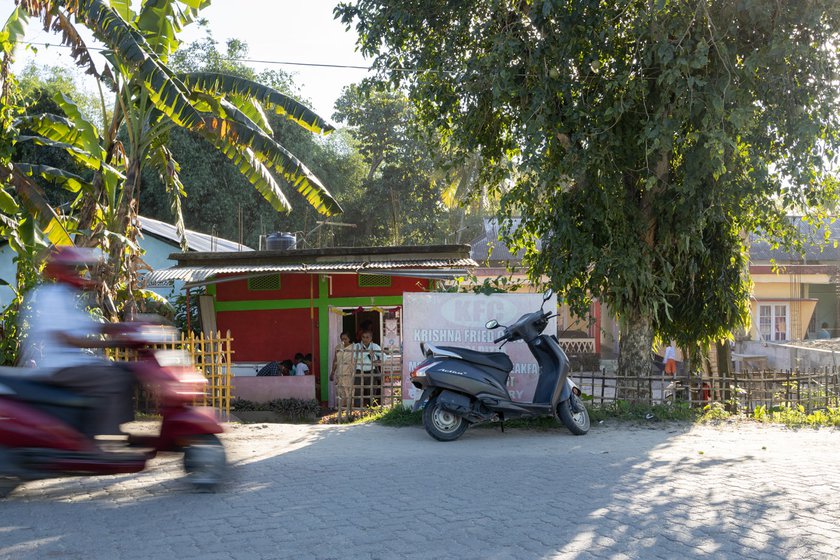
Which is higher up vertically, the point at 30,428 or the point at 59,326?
the point at 59,326

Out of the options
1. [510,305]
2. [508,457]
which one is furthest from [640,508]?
[510,305]

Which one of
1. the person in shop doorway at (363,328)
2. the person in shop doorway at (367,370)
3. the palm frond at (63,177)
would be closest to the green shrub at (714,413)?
the person in shop doorway at (367,370)

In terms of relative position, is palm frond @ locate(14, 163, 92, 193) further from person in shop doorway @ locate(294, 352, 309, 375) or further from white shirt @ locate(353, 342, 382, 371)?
person in shop doorway @ locate(294, 352, 309, 375)

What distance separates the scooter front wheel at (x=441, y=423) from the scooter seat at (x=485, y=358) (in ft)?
1.89

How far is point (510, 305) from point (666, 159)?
2.87 metres

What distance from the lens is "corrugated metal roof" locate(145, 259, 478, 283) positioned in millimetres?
15711

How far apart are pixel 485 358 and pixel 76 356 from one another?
4.93 meters

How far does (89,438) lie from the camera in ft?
18.5

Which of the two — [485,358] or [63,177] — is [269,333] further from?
[485,358]

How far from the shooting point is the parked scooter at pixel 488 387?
9.09 meters

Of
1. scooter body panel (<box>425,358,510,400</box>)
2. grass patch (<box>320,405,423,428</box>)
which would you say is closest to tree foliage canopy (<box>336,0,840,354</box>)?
scooter body panel (<box>425,358,510,400</box>)

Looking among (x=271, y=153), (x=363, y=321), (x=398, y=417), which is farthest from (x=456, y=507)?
(x=363, y=321)

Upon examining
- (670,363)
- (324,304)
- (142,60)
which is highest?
(142,60)

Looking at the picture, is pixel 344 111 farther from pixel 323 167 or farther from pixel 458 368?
pixel 458 368
